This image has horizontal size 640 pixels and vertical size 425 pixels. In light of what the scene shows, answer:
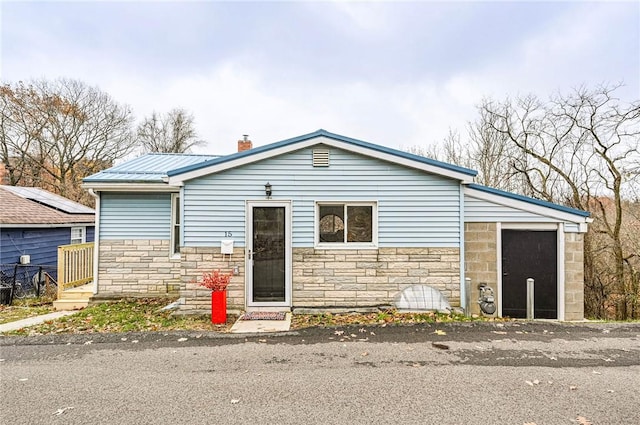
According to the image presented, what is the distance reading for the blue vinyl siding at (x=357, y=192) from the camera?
7.35 meters

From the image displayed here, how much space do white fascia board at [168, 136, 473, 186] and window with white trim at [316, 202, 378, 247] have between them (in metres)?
1.10

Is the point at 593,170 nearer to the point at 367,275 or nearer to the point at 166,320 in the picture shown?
the point at 367,275

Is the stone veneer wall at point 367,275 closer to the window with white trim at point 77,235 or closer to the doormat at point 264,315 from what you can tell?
the doormat at point 264,315

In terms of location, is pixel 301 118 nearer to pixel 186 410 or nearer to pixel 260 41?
pixel 260 41

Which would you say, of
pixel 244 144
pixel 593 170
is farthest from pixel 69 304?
pixel 593 170

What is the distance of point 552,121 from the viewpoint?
13773mm

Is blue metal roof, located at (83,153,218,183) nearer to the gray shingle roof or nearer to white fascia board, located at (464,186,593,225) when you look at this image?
the gray shingle roof

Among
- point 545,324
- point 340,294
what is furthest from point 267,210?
point 545,324

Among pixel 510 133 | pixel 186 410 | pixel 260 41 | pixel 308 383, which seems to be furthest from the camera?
pixel 510 133

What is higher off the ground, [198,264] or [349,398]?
[198,264]

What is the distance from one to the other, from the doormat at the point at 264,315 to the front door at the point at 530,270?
17.3 feet

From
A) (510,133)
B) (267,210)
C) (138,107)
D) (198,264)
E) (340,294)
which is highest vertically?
(138,107)

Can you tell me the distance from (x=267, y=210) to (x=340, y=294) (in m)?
2.45

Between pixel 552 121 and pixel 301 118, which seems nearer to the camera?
pixel 552 121
